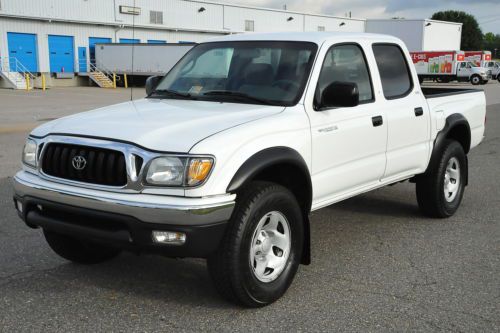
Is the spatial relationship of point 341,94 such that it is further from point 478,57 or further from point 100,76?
point 478,57

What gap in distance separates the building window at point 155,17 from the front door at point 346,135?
1716 inches

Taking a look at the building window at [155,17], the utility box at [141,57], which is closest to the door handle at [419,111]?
the utility box at [141,57]

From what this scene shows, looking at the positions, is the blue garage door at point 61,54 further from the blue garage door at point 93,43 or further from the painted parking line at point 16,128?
the painted parking line at point 16,128

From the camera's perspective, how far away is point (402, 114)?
520 centimetres

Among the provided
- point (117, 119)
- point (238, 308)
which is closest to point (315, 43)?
point (117, 119)

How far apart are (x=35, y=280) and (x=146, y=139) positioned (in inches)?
64.2

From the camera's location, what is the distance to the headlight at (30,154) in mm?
3927

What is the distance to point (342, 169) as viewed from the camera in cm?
451

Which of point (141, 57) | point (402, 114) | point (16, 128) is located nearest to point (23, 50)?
point (141, 57)

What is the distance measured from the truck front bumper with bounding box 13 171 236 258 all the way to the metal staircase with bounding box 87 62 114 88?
1486 inches

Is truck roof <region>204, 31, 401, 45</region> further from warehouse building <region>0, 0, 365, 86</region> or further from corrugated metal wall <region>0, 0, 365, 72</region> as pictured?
corrugated metal wall <region>0, 0, 365, 72</region>

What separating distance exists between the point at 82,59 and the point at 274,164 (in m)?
41.5

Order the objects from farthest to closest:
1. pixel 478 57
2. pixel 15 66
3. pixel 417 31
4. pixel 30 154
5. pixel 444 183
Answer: pixel 417 31, pixel 478 57, pixel 15 66, pixel 444 183, pixel 30 154

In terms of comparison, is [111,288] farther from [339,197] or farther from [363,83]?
[363,83]
